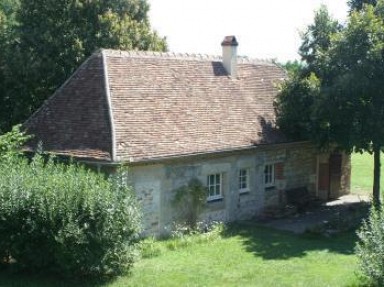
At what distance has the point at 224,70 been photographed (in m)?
24.8

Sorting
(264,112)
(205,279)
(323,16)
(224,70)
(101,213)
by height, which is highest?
(323,16)

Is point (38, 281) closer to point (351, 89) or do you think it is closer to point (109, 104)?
point (109, 104)

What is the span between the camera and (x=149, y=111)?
19.5m

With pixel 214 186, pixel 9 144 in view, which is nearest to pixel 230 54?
pixel 214 186

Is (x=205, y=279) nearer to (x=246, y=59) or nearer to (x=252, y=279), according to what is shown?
(x=252, y=279)

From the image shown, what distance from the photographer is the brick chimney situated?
24.7 meters

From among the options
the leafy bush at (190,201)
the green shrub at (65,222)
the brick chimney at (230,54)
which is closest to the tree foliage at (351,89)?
the brick chimney at (230,54)

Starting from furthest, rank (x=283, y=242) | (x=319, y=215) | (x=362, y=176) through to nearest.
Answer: (x=362, y=176) < (x=319, y=215) < (x=283, y=242)

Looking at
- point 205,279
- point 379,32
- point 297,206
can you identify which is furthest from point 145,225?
point 379,32

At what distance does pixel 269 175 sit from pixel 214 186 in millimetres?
3490

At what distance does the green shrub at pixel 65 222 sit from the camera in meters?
13.1

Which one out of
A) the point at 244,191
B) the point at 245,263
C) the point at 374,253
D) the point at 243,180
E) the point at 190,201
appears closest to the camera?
the point at 374,253

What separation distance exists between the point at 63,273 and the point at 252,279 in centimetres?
449

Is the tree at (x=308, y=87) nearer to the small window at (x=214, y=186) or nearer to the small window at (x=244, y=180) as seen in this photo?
the small window at (x=244, y=180)
